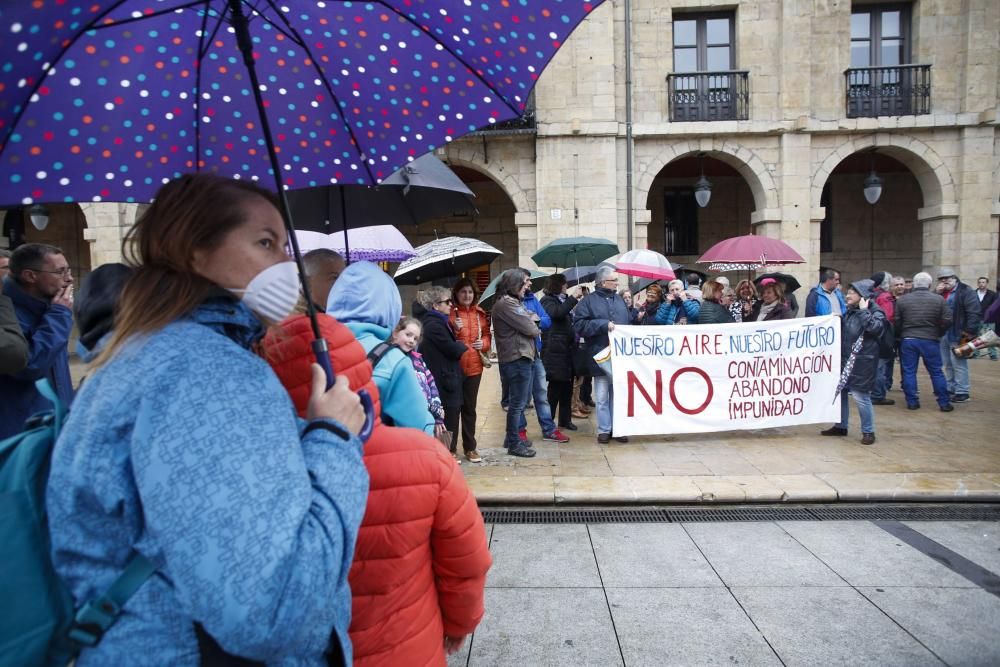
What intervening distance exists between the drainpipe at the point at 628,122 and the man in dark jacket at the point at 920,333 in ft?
20.8

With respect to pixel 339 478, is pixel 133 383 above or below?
above

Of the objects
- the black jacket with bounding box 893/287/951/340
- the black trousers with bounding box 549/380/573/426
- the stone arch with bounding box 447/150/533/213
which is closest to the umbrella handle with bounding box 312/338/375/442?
the black trousers with bounding box 549/380/573/426

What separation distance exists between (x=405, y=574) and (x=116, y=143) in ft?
4.97

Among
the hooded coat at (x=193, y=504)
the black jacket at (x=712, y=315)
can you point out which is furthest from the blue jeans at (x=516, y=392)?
the hooded coat at (x=193, y=504)

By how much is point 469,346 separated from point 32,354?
4.29m

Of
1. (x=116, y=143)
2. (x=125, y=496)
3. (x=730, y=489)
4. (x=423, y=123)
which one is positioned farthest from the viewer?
(x=730, y=489)

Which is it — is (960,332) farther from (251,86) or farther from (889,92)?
(251,86)

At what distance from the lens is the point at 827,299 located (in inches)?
311

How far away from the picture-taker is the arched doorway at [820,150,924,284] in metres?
17.7

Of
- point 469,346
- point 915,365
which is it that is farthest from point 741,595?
point 915,365

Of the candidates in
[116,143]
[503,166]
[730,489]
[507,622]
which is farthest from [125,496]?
[503,166]

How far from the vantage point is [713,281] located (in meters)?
7.69

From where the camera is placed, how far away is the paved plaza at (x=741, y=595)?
2.95 m

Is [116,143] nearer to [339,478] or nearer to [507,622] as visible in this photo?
[339,478]
